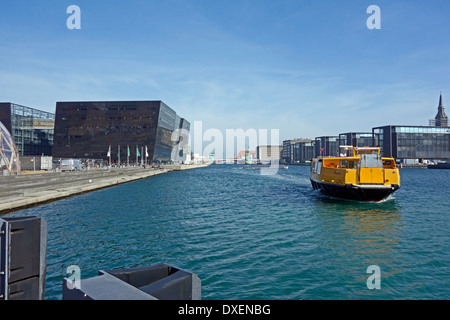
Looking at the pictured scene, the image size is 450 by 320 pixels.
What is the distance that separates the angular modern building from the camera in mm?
143875

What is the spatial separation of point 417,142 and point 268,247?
19307cm

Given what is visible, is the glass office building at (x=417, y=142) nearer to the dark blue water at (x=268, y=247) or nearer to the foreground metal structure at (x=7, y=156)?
the dark blue water at (x=268, y=247)

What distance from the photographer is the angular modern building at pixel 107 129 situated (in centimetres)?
14388

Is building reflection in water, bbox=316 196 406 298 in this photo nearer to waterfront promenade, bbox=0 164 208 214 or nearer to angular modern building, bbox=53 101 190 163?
waterfront promenade, bbox=0 164 208 214

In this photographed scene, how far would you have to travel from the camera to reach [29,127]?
127312 millimetres

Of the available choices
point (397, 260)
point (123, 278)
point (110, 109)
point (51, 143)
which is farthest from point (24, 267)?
point (51, 143)

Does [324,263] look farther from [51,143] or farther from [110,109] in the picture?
[51,143]

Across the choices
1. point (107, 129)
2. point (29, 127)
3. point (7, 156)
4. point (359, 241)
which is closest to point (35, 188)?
point (7, 156)

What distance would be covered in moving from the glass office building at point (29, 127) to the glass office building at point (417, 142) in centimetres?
17237
